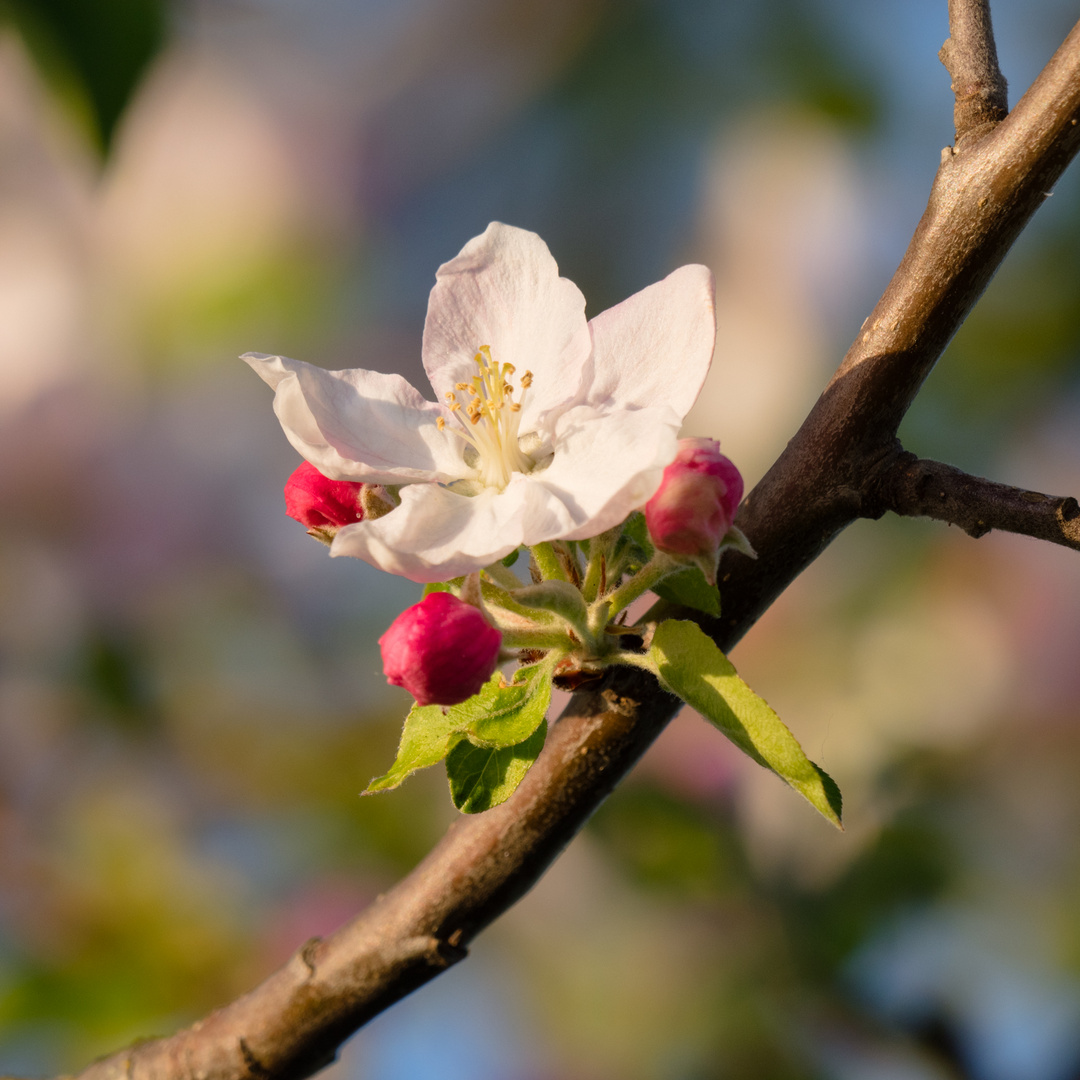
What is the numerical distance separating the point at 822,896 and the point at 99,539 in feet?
4.22

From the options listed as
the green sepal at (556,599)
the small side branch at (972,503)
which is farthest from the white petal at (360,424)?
the small side branch at (972,503)

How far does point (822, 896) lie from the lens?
4.54 feet

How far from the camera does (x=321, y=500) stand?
0.52 metres

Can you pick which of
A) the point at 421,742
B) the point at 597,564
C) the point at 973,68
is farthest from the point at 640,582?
the point at 973,68

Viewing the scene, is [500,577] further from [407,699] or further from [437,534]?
[407,699]

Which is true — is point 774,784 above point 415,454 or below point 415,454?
below

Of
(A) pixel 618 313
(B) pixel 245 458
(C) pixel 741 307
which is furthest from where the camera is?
(C) pixel 741 307

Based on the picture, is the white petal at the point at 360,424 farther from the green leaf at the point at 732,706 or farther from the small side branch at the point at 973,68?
the small side branch at the point at 973,68

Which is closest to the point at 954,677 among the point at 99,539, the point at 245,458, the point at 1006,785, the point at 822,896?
the point at 1006,785

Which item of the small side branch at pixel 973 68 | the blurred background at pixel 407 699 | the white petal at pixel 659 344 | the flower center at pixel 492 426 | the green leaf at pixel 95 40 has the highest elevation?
the green leaf at pixel 95 40

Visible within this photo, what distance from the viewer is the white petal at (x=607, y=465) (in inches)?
17.0

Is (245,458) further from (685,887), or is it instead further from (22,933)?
(685,887)

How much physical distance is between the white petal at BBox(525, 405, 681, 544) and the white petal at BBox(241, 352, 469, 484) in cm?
7

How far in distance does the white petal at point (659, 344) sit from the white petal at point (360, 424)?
0.30 ft
